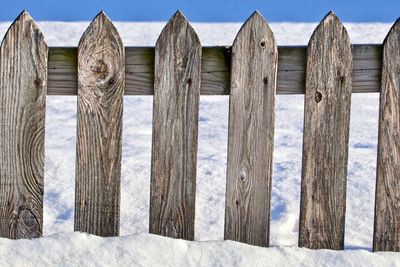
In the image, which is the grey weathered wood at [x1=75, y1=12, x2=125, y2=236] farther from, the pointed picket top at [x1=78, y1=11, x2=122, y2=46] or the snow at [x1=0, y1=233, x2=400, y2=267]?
the snow at [x1=0, y1=233, x2=400, y2=267]

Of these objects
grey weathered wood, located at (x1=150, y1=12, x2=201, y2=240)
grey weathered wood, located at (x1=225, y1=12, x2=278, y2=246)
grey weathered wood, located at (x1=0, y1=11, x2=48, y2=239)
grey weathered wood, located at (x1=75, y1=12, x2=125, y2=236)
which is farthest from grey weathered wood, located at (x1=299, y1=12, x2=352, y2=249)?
grey weathered wood, located at (x1=0, y1=11, x2=48, y2=239)

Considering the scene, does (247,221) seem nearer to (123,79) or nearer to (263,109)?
(263,109)

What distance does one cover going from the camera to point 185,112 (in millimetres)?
4066

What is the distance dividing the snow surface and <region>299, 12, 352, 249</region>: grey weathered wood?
186 millimetres

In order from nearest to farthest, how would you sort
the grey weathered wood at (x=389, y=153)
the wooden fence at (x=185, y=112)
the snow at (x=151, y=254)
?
the snow at (x=151, y=254) < the wooden fence at (x=185, y=112) < the grey weathered wood at (x=389, y=153)

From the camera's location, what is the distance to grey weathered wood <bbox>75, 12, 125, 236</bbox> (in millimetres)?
4055

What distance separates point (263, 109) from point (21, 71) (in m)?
1.17

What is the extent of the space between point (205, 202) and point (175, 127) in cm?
145

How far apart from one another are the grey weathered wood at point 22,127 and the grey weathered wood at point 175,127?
55 cm

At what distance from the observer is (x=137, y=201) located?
5.43m

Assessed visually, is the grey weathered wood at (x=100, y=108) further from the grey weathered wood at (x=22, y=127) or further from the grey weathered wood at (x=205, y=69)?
the grey weathered wood at (x=22, y=127)

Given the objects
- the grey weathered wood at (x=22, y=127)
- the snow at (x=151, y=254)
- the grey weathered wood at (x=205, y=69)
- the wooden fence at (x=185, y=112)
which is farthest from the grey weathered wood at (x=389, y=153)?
the grey weathered wood at (x=22, y=127)

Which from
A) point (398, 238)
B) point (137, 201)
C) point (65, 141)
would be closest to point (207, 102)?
point (65, 141)

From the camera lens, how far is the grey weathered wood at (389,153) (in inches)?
164
